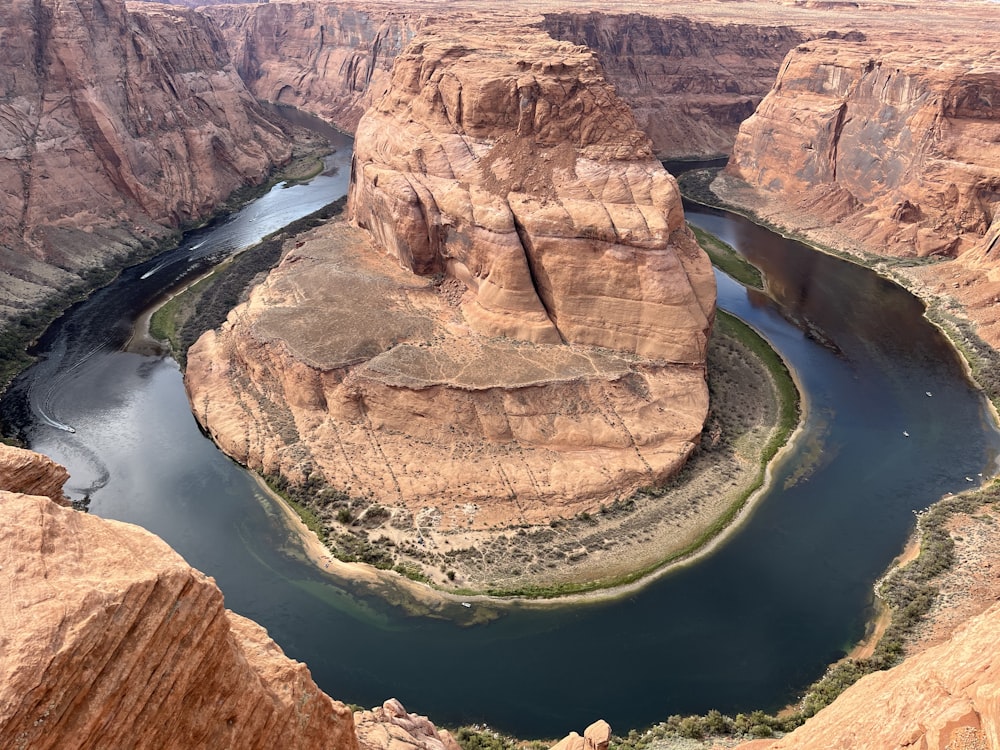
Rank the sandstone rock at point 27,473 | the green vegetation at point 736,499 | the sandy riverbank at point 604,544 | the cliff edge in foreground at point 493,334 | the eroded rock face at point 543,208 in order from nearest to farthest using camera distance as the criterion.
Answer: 1. the sandstone rock at point 27,473
2. the green vegetation at point 736,499
3. the sandy riverbank at point 604,544
4. the cliff edge in foreground at point 493,334
5. the eroded rock face at point 543,208

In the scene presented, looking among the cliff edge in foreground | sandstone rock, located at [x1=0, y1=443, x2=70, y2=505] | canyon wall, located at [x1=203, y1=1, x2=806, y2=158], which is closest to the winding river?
the cliff edge in foreground

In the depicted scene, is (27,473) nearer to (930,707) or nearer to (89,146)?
(930,707)

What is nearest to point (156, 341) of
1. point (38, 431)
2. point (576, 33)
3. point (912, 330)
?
point (38, 431)

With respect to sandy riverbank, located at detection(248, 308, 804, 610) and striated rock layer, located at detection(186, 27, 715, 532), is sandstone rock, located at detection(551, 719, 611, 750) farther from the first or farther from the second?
striated rock layer, located at detection(186, 27, 715, 532)

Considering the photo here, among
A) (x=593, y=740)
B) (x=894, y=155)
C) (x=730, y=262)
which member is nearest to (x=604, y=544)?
(x=593, y=740)

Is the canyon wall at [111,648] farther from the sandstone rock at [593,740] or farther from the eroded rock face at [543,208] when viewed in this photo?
the eroded rock face at [543,208]

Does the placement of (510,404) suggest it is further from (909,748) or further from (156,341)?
(156,341)

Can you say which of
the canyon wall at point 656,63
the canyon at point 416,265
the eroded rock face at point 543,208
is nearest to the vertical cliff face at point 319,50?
the canyon wall at point 656,63
